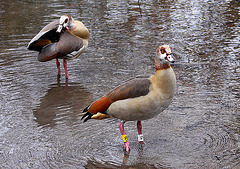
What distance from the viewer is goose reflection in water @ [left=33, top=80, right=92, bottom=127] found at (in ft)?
20.4

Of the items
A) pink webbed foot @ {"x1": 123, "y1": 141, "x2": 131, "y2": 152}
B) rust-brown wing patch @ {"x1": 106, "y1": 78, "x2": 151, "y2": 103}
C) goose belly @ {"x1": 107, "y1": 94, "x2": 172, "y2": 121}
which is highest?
rust-brown wing patch @ {"x1": 106, "y1": 78, "x2": 151, "y2": 103}

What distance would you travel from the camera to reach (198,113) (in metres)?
6.14

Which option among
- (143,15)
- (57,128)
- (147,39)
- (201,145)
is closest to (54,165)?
(57,128)

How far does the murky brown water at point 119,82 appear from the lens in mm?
5074

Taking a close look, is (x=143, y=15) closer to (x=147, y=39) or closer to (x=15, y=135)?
(x=147, y=39)

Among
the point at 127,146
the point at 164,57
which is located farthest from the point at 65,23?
the point at 127,146

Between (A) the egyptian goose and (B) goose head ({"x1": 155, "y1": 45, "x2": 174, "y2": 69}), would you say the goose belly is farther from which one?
(B) goose head ({"x1": 155, "y1": 45, "x2": 174, "y2": 69})

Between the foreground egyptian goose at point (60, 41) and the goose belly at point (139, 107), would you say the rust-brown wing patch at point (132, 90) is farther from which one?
the foreground egyptian goose at point (60, 41)

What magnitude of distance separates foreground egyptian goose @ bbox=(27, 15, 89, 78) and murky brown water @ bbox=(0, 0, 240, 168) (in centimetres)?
54

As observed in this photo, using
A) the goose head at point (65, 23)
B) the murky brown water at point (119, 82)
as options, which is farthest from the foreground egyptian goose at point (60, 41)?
the murky brown water at point (119, 82)

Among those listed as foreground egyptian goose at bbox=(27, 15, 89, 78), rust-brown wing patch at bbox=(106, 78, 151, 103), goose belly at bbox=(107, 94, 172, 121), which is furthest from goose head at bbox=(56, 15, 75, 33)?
goose belly at bbox=(107, 94, 172, 121)

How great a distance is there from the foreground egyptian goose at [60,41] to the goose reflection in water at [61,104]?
0.59m

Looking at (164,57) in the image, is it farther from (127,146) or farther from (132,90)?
(127,146)

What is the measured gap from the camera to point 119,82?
759cm
